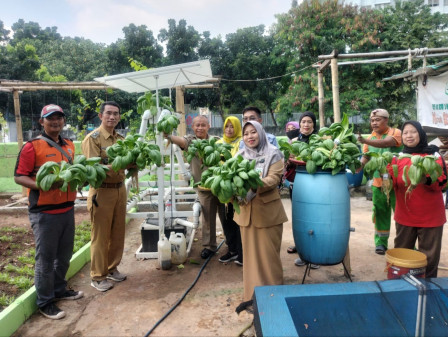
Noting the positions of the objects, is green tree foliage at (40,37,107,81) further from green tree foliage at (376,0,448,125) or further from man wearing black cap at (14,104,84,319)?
man wearing black cap at (14,104,84,319)

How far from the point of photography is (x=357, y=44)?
14.6 m

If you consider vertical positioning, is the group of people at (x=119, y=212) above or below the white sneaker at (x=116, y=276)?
above

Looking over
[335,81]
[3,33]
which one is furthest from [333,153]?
[3,33]

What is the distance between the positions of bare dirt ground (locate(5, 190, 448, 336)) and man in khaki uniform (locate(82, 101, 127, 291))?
29cm

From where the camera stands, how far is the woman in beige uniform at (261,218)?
283 centimetres

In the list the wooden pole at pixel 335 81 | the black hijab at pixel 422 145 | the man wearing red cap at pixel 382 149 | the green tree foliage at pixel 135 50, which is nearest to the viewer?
the black hijab at pixel 422 145

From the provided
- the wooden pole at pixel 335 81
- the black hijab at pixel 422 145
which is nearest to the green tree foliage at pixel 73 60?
the wooden pole at pixel 335 81

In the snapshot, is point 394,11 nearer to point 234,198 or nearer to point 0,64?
point 234,198

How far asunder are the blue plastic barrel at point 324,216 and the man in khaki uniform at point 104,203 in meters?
1.88

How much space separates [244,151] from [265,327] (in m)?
1.53

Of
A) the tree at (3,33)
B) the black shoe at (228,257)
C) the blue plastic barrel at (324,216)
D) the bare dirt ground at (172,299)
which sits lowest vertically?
the bare dirt ground at (172,299)

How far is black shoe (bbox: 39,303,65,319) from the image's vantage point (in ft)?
9.97

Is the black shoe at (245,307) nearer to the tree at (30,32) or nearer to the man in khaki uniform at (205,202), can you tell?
the man in khaki uniform at (205,202)

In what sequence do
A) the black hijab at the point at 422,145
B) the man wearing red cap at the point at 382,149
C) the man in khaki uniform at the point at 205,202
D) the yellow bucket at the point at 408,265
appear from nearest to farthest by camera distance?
the yellow bucket at the point at 408,265
the black hijab at the point at 422,145
the man wearing red cap at the point at 382,149
the man in khaki uniform at the point at 205,202
